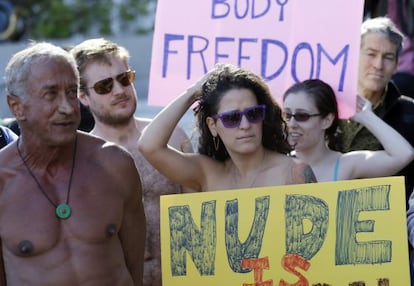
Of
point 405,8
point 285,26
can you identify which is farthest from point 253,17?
point 405,8

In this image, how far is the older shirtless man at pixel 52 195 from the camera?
4.41 meters

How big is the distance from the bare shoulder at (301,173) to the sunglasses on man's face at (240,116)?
23 cm

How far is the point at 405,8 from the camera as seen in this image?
30.5 ft

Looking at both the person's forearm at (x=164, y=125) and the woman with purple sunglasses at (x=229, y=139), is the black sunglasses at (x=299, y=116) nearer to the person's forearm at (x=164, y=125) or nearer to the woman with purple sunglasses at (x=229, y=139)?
the woman with purple sunglasses at (x=229, y=139)

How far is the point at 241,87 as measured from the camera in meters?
4.96

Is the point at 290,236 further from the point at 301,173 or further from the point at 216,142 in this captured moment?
the point at 216,142

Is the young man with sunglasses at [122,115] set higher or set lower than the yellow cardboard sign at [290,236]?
higher

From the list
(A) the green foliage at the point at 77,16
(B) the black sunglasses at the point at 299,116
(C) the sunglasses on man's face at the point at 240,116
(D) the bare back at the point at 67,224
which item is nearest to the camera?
(D) the bare back at the point at 67,224

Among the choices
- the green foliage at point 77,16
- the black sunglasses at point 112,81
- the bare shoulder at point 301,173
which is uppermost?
the green foliage at point 77,16

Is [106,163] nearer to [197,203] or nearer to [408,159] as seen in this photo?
[197,203]

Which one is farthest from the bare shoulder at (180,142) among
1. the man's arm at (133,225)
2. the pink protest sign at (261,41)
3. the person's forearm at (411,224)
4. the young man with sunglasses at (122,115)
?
the person's forearm at (411,224)

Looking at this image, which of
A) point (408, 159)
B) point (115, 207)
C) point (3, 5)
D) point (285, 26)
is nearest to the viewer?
point (115, 207)

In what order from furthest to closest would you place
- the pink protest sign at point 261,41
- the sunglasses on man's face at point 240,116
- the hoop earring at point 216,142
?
the pink protest sign at point 261,41, the hoop earring at point 216,142, the sunglasses on man's face at point 240,116

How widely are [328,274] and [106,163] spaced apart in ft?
3.11
